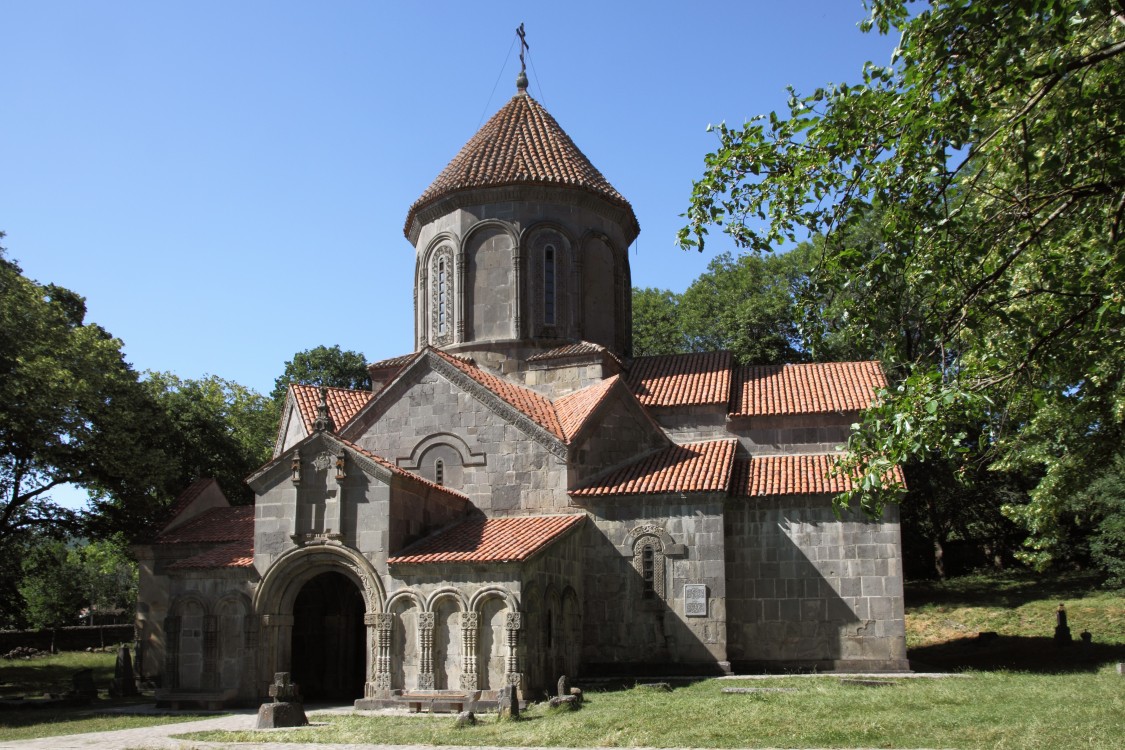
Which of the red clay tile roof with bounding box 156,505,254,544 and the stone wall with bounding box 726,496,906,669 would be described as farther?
the red clay tile roof with bounding box 156,505,254,544

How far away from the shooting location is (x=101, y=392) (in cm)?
2214

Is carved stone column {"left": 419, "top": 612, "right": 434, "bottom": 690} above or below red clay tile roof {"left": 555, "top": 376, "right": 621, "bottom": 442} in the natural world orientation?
below

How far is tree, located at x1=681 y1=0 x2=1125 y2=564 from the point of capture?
7.62 metres

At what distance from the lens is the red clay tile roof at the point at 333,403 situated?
2094cm

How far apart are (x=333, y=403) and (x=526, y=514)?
19.0 ft

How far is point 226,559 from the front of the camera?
1698 cm

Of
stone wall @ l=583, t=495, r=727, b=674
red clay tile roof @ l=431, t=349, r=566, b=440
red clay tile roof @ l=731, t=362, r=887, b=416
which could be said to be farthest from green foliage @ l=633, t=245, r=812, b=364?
stone wall @ l=583, t=495, r=727, b=674

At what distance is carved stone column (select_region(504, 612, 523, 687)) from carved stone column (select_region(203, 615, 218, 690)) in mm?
5053

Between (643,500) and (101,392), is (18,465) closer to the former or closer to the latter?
(101,392)

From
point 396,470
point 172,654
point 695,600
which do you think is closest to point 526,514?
point 396,470

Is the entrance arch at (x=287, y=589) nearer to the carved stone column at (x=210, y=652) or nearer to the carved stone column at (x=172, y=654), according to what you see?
the carved stone column at (x=210, y=652)

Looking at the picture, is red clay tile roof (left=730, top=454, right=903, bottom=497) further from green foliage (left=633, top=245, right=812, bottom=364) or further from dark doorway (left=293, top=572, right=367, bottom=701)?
green foliage (left=633, top=245, right=812, bottom=364)

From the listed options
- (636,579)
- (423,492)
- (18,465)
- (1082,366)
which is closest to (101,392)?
(18,465)

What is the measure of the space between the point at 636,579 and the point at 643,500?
138 centimetres
